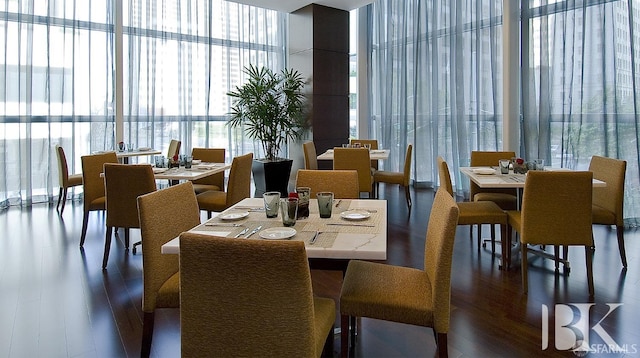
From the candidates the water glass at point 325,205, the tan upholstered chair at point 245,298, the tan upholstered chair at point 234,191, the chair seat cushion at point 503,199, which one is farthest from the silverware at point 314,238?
the chair seat cushion at point 503,199

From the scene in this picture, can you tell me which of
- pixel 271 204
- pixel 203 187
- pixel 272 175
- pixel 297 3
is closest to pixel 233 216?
pixel 271 204

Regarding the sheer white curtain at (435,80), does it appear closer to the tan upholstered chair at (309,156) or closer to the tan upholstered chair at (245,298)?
the tan upholstered chair at (309,156)

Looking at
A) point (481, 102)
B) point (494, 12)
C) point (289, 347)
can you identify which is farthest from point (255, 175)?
point (289, 347)

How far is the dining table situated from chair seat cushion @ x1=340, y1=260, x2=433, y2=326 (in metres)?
0.16

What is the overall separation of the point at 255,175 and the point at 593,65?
531 centimetres

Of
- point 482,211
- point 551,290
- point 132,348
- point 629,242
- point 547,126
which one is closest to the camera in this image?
point 132,348

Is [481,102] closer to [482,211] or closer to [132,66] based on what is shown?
[482,211]

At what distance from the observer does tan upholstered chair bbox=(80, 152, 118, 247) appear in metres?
4.13

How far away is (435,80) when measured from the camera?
6977 millimetres

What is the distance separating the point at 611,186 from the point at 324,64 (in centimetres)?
498

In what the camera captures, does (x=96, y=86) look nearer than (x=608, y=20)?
No

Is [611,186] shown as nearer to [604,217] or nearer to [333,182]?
[604,217]

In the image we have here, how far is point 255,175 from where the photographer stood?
793 centimetres

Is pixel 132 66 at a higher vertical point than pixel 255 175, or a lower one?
higher
